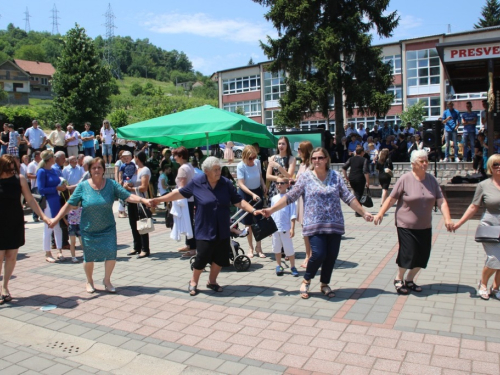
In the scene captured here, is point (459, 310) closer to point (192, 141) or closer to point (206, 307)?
point (206, 307)

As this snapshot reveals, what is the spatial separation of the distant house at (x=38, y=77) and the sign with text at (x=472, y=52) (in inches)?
5011

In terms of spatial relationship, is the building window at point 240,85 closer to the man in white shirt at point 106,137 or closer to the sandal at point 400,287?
the man in white shirt at point 106,137

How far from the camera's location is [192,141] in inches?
574

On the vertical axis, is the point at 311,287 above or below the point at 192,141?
below

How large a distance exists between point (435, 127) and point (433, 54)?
3838cm

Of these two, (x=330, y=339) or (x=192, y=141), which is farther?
(x=192, y=141)

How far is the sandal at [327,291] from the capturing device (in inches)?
234

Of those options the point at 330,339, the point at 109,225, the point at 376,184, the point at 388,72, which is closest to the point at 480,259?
the point at 330,339

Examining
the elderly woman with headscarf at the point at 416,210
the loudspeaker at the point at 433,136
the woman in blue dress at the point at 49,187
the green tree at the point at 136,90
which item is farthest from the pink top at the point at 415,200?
the green tree at the point at 136,90

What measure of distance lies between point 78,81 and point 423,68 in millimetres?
35034

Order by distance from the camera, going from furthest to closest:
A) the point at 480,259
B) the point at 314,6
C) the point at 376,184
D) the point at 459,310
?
the point at 314,6 < the point at 376,184 < the point at 480,259 < the point at 459,310

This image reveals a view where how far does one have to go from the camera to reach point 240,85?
67938 mm

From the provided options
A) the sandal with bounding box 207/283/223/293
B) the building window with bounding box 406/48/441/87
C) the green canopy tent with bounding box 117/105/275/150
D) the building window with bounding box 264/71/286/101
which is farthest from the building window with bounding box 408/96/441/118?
the sandal with bounding box 207/283/223/293

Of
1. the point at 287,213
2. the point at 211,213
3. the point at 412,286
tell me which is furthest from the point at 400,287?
the point at 211,213
